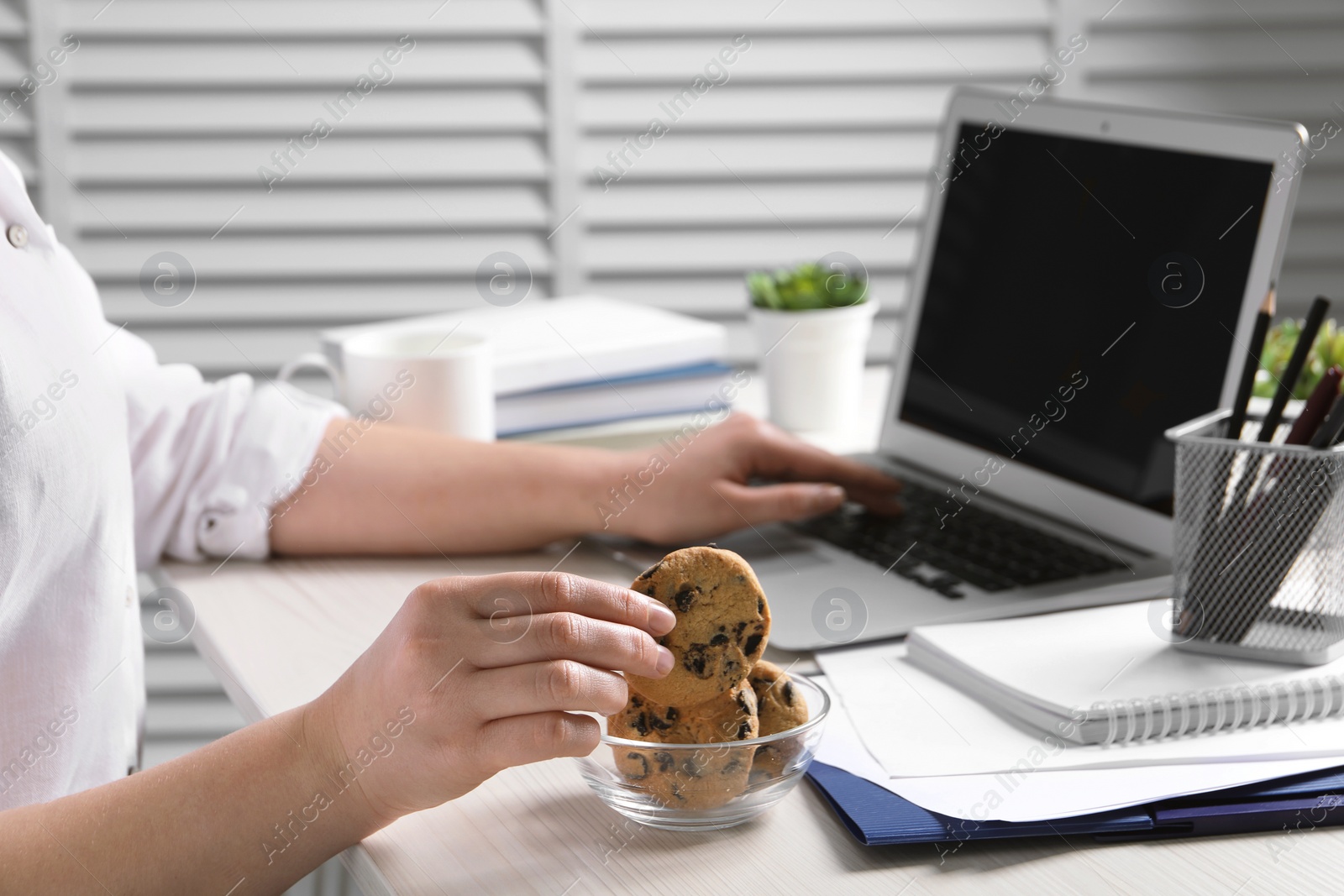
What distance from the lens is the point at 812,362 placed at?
4.07 feet

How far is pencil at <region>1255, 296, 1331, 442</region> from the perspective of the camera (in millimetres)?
662

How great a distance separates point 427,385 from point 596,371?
0.20 m

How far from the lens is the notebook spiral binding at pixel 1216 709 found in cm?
60

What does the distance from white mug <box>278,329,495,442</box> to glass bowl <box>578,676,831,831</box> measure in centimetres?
54

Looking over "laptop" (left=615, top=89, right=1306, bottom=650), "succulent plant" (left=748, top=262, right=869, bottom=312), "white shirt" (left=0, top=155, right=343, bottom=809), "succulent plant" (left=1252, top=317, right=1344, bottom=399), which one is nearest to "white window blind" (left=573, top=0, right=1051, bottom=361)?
"succulent plant" (left=748, top=262, right=869, bottom=312)

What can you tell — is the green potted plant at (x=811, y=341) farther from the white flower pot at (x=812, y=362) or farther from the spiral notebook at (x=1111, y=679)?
the spiral notebook at (x=1111, y=679)

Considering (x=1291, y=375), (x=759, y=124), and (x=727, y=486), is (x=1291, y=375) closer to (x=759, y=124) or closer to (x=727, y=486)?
(x=727, y=486)

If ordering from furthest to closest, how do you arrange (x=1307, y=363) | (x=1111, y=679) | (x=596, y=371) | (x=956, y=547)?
(x=596, y=371) < (x=1307, y=363) < (x=956, y=547) < (x=1111, y=679)

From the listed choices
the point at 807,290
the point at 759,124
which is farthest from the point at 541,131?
the point at 807,290

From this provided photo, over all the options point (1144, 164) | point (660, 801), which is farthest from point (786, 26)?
point (660, 801)

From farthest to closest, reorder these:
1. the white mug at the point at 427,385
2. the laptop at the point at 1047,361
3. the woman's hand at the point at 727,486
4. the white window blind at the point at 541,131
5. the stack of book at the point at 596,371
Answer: the white window blind at the point at 541,131
the stack of book at the point at 596,371
the white mug at the point at 427,385
the woman's hand at the point at 727,486
the laptop at the point at 1047,361

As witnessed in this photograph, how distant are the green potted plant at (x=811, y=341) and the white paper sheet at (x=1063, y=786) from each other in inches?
27.1

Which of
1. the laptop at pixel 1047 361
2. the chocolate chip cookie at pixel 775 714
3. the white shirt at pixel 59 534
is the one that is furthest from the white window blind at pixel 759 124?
the chocolate chip cookie at pixel 775 714

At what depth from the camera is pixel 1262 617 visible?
2.15 ft
